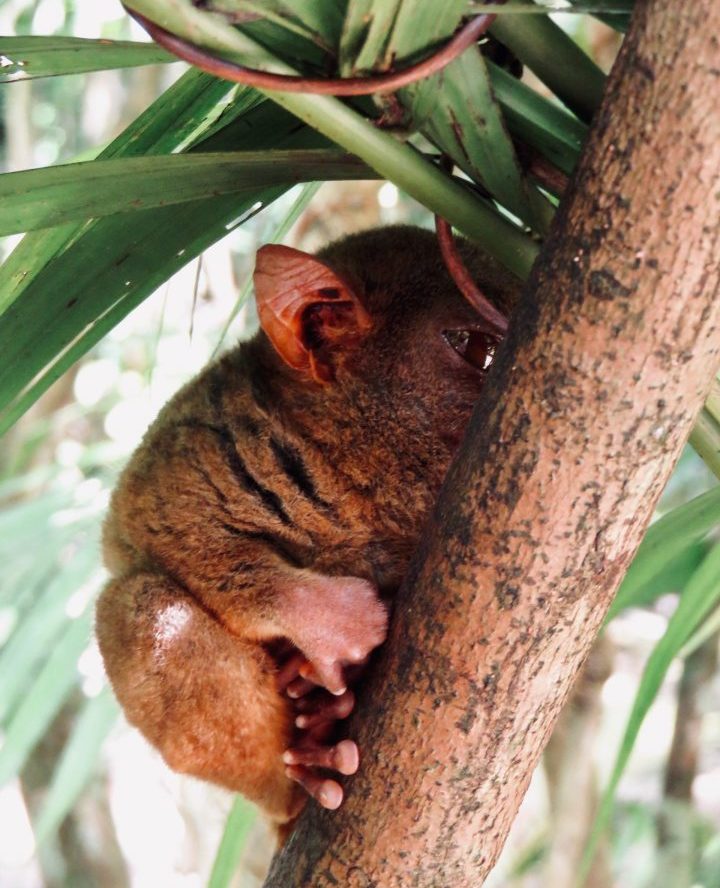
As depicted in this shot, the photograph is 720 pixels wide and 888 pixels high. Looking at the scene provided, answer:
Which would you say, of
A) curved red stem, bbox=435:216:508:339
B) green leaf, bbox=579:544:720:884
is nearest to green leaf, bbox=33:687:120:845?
green leaf, bbox=579:544:720:884

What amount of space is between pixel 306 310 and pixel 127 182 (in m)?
0.67

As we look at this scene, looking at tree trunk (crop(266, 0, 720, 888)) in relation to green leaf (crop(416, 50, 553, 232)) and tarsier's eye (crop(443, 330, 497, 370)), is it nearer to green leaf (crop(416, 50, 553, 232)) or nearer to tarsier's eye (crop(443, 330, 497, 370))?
green leaf (crop(416, 50, 553, 232))

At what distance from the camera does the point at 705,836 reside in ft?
18.5

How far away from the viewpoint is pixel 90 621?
12.1ft

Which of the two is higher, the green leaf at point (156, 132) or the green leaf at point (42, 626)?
the green leaf at point (156, 132)

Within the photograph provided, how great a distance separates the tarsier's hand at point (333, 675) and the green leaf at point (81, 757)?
1496 millimetres

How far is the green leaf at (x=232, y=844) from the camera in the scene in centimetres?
252

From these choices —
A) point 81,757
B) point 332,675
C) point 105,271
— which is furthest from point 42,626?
point 105,271

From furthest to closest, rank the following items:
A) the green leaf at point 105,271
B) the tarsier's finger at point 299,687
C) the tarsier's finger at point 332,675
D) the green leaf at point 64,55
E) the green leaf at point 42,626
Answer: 1. the green leaf at point 42,626
2. the tarsier's finger at point 299,687
3. the tarsier's finger at point 332,675
4. the green leaf at point 105,271
5. the green leaf at point 64,55

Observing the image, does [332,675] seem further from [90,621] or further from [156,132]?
[90,621]

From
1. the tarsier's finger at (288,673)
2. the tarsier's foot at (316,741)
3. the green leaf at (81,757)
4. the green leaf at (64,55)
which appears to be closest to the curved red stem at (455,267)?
the green leaf at (64,55)

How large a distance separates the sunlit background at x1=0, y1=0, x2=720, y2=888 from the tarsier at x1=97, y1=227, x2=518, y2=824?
240 millimetres

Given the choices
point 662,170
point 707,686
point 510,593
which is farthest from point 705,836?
point 662,170

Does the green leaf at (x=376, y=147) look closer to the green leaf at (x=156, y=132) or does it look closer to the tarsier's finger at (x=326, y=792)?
the green leaf at (x=156, y=132)
